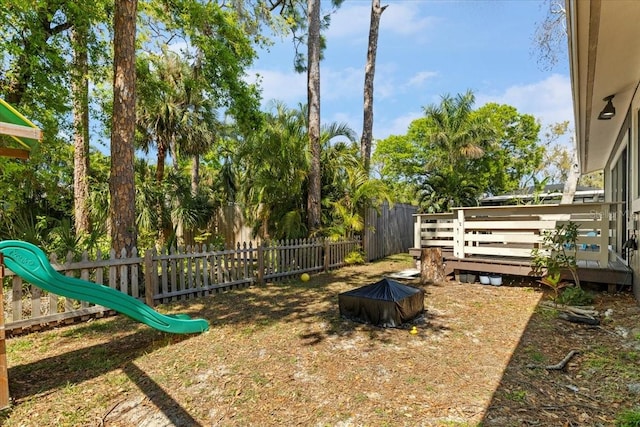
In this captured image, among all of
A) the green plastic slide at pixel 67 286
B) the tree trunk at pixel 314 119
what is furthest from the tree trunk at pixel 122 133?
the tree trunk at pixel 314 119

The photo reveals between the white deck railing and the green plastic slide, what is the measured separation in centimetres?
545

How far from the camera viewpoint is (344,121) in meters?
10.7

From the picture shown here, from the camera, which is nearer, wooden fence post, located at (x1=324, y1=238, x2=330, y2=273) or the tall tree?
wooden fence post, located at (x1=324, y1=238, x2=330, y2=273)

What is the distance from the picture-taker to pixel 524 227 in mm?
6109

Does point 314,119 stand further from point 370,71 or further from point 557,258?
point 557,258

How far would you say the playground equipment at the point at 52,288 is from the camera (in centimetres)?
267

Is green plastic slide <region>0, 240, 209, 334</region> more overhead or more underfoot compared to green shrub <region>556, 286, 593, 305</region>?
more overhead

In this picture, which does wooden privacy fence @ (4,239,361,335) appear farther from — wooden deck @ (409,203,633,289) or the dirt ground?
wooden deck @ (409,203,633,289)

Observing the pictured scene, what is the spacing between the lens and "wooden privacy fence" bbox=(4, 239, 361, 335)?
4.23 m

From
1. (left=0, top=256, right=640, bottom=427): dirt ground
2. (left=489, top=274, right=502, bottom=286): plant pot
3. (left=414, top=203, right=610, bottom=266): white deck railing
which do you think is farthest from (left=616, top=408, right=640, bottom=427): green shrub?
(left=489, top=274, right=502, bottom=286): plant pot

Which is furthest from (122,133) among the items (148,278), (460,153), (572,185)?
(460,153)

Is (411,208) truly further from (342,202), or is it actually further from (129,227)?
(129,227)

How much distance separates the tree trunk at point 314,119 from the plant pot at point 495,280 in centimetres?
428

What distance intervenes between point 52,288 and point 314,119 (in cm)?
729
